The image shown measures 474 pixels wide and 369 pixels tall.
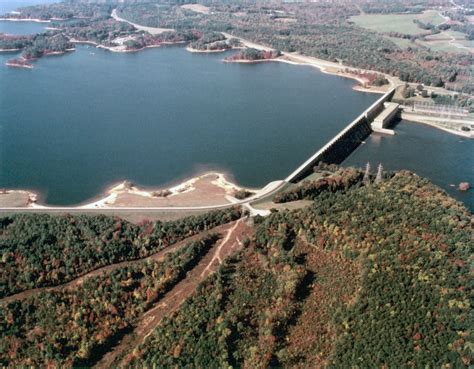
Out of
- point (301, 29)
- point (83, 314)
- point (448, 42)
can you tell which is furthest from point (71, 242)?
point (301, 29)

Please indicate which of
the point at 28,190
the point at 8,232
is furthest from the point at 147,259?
the point at 28,190

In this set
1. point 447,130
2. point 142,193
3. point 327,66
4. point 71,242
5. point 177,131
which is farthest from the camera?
point 327,66

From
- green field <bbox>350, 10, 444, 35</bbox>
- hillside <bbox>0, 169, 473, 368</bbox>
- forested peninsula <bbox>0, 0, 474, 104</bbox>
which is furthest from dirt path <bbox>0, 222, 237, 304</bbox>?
green field <bbox>350, 10, 444, 35</bbox>

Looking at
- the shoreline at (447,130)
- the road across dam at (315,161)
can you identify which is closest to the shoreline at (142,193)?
the road across dam at (315,161)

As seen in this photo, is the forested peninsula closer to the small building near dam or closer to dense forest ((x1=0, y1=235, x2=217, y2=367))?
the small building near dam

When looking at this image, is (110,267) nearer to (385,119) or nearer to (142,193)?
(142,193)

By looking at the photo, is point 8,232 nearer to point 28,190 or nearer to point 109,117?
point 28,190

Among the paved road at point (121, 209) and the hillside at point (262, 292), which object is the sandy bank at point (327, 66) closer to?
the hillside at point (262, 292)
